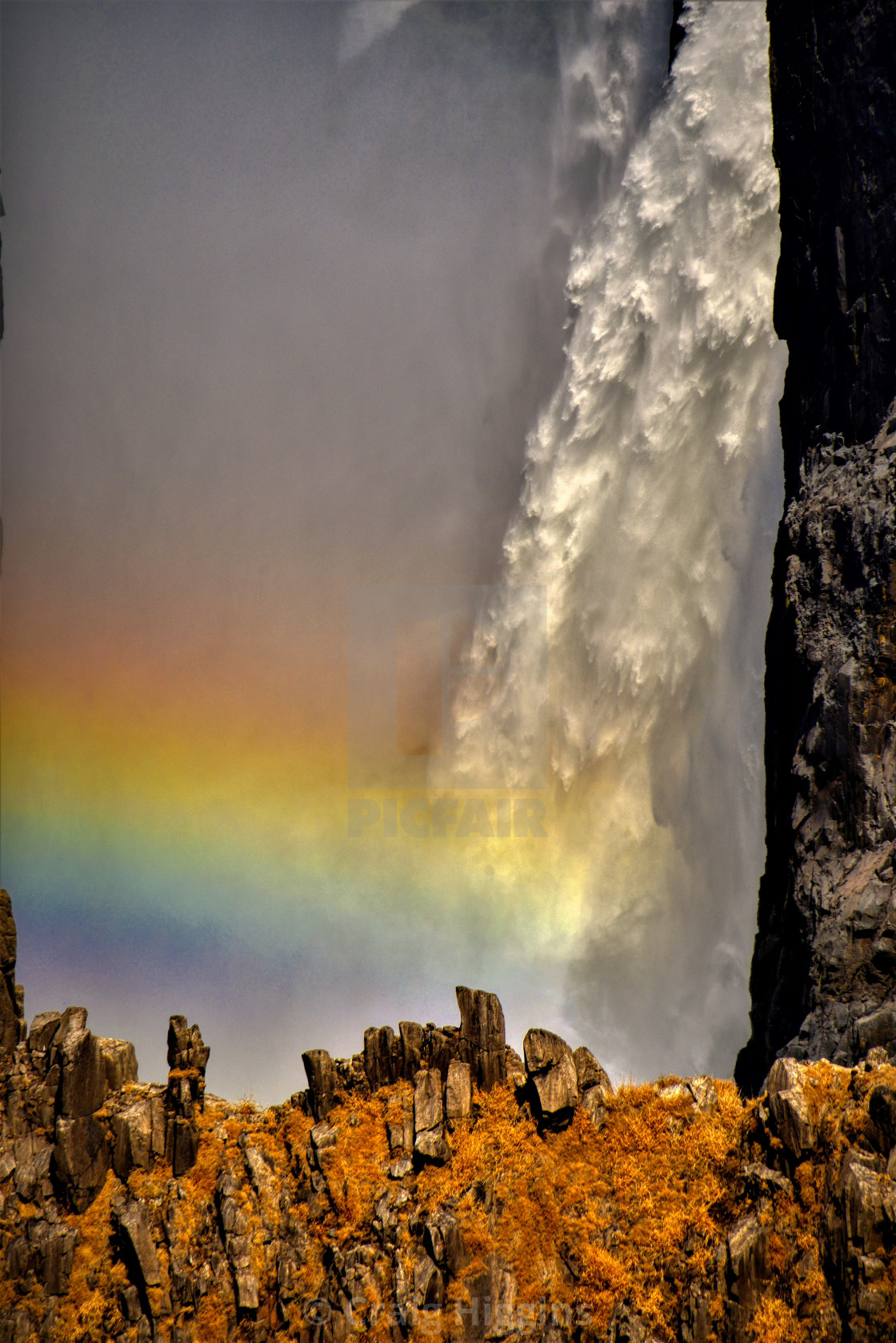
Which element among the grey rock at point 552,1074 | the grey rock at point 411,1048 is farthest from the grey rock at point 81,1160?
the grey rock at point 552,1074

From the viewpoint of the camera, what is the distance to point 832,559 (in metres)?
23.4

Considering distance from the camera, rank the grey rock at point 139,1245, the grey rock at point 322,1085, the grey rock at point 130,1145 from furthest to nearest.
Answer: the grey rock at point 322,1085 → the grey rock at point 130,1145 → the grey rock at point 139,1245

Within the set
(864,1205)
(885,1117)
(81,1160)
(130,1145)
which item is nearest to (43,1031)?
(81,1160)

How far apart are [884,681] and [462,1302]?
1579cm

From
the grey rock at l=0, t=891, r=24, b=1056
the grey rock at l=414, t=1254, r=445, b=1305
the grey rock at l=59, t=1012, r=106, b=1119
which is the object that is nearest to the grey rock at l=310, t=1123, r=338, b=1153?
the grey rock at l=414, t=1254, r=445, b=1305

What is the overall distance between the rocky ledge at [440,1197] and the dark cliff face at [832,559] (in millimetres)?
4450

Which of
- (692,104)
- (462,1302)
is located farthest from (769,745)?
(692,104)

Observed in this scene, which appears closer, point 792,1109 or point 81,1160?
point 792,1109

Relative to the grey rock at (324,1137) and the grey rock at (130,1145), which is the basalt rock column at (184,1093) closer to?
the grey rock at (130,1145)

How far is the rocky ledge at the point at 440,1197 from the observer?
13523 mm

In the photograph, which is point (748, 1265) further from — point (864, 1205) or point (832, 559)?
point (832, 559)

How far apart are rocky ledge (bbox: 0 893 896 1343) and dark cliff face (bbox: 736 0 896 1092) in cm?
445

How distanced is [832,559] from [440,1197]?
693 inches

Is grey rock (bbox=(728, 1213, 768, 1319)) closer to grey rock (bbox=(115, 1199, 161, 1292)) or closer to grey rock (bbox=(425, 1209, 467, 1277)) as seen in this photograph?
grey rock (bbox=(425, 1209, 467, 1277))
